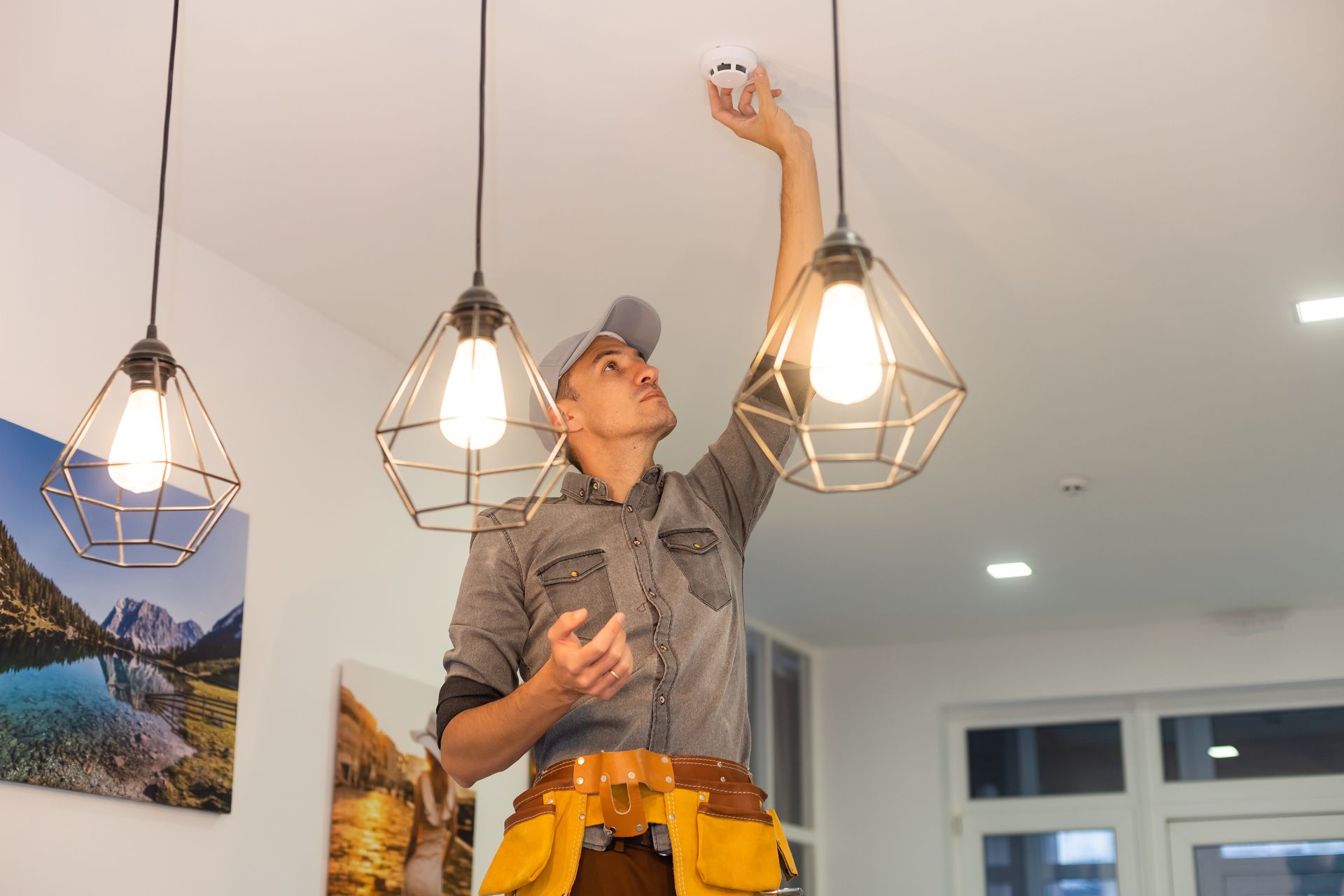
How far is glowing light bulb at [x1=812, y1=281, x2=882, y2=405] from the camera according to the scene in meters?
1.20

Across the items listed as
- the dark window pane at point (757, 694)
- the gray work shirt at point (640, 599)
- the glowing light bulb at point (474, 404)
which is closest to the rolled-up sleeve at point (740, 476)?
the gray work shirt at point (640, 599)

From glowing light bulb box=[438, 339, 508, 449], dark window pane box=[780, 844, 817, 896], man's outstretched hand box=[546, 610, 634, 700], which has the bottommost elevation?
dark window pane box=[780, 844, 817, 896]

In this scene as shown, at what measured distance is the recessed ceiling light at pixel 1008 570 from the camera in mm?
5344

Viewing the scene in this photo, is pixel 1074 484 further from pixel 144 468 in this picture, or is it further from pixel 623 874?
pixel 144 468

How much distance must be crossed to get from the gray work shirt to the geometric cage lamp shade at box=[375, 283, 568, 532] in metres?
0.08

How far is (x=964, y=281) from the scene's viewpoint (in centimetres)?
328

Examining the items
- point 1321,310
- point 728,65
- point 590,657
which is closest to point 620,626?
point 590,657

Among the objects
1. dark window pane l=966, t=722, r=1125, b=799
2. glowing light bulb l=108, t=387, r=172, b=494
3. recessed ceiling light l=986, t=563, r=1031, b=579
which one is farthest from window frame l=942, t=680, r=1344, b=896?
glowing light bulb l=108, t=387, r=172, b=494

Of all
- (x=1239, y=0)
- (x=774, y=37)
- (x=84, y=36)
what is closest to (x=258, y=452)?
(x=84, y=36)

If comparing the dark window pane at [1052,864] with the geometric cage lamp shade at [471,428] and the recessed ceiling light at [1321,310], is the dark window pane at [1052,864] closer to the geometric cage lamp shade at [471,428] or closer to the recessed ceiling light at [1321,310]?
the geometric cage lamp shade at [471,428]

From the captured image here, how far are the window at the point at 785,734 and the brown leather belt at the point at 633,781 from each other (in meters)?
4.44

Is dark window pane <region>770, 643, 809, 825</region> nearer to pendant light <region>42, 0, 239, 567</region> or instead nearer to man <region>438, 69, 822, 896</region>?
pendant light <region>42, 0, 239, 567</region>

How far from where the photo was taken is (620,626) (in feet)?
4.43

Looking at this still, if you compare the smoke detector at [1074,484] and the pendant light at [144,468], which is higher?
the smoke detector at [1074,484]
